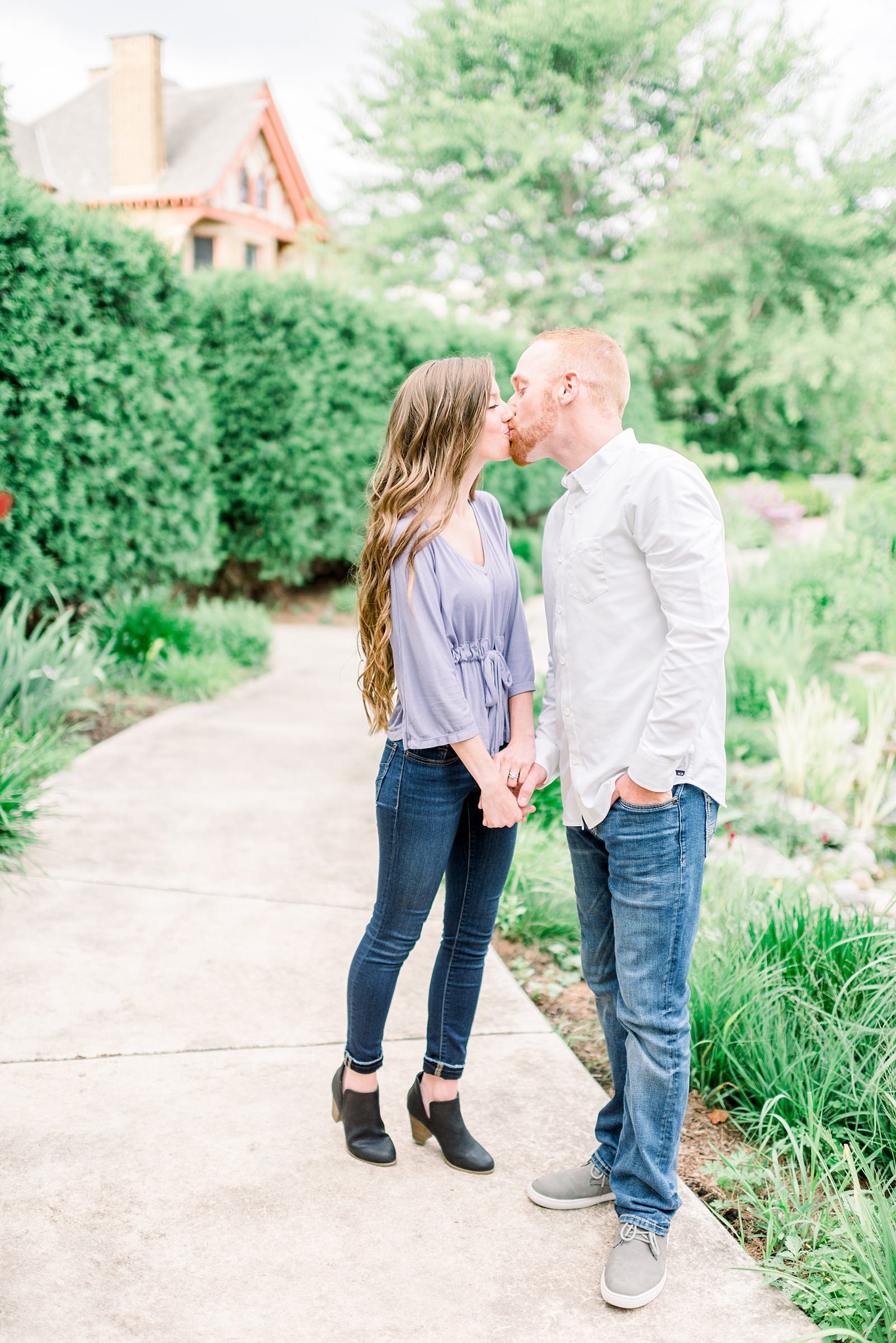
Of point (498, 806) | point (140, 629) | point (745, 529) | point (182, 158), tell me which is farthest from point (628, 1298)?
point (182, 158)

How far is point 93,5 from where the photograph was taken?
74.1 feet

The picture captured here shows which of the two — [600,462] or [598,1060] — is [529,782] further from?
[598,1060]

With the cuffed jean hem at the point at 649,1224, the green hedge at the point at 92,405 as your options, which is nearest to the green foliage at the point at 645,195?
the green hedge at the point at 92,405

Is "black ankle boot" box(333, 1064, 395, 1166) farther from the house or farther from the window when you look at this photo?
the window

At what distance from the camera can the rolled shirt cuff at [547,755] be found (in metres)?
2.32

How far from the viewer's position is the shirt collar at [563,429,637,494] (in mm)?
2104

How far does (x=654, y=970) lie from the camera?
203cm

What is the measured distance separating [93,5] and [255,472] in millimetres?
18979

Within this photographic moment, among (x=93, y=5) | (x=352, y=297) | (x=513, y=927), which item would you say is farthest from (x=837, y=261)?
(x=513, y=927)

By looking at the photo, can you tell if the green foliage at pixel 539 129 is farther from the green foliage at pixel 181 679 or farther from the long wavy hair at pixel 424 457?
the long wavy hair at pixel 424 457

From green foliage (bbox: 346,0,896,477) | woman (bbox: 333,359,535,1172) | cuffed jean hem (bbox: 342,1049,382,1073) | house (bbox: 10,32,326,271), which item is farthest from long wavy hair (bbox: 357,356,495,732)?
house (bbox: 10,32,326,271)

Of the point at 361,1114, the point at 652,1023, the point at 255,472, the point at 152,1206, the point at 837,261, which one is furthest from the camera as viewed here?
the point at 837,261

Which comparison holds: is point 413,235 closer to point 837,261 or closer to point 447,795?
point 837,261

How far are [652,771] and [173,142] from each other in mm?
27307
